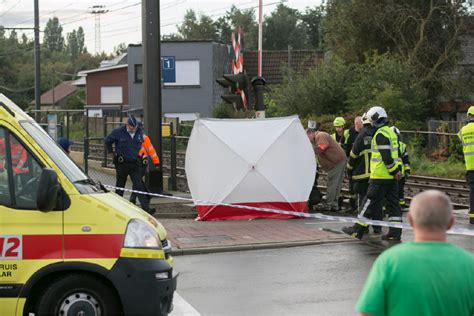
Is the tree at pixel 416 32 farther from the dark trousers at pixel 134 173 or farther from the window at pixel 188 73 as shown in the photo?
the dark trousers at pixel 134 173

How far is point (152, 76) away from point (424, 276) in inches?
552

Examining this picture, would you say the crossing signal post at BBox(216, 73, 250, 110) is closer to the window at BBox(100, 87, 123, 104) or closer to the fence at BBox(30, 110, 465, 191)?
the fence at BBox(30, 110, 465, 191)

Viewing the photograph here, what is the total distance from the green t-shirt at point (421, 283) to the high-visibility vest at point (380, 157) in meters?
8.14

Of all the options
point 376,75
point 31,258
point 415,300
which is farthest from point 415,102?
point 415,300

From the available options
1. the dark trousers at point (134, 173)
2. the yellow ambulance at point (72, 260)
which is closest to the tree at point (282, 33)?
the dark trousers at point (134, 173)

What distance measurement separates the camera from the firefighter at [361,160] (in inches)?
515

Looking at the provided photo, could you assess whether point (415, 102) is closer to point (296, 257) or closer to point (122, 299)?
point (296, 257)

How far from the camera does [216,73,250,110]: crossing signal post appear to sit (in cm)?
1708

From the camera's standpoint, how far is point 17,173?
7.07 m

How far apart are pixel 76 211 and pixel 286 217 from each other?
826 centimetres

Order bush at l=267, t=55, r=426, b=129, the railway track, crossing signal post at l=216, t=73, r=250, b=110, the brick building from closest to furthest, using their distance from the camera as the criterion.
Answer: crossing signal post at l=216, t=73, r=250, b=110 < the railway track < bush at l=267, t=55, r=426, b=129 < the brick building

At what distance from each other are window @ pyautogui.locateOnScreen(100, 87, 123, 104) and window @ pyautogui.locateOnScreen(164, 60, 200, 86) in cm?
2028

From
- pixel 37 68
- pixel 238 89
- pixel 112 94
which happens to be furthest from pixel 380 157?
pixel 112 94

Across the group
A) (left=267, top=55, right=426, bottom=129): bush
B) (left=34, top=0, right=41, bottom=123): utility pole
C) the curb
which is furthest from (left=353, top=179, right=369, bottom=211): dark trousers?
(left=34, top=0, right=41, bottom=123): utility pole
